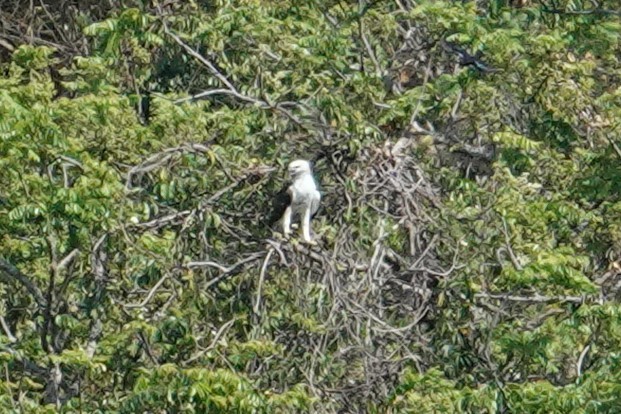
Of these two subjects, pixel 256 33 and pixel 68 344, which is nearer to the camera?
pixel 68 344

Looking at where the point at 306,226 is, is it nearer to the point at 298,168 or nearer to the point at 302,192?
the point at 302,192

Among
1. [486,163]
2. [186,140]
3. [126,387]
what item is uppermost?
[186,140]

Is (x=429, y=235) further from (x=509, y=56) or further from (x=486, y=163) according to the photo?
(x=486, y=163)

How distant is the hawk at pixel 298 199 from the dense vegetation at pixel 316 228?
0.35ft

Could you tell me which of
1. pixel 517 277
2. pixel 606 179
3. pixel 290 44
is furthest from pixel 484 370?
pixel 290 44

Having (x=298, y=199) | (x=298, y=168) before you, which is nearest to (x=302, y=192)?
(x=298, y=199)

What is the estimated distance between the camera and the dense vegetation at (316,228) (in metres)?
8.97

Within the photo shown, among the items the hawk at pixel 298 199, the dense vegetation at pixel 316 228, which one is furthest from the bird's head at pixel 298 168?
the dense vegetation at pixel 316 228

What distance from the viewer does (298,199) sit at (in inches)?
384

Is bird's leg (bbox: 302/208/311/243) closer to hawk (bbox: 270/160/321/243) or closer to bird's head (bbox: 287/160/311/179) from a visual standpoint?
hawk (bbox: 270/160/321/243)

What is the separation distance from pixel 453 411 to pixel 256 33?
128 inches

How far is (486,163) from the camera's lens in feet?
40.8

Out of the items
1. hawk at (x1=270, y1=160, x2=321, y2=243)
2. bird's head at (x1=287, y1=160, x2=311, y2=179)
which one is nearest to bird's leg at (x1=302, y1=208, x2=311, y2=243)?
hawk at (x1=270, y1=160, x2=321, y2=243)

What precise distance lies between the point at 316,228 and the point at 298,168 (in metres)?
0.31
